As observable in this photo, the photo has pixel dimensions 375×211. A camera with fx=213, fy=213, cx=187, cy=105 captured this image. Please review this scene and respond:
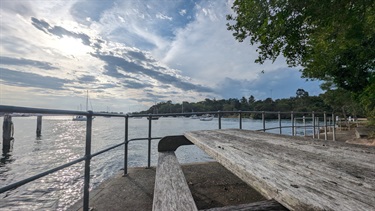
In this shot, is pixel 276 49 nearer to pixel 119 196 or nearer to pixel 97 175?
pixel 119 196

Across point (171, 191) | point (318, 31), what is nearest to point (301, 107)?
point (318, 31)

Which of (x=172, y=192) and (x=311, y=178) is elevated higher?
(x=311, y=178)

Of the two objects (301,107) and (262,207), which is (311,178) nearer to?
(262,207)

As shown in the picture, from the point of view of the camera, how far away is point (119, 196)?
277 centimetres

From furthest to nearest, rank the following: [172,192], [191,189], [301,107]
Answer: [301,107]
[191,189]
[172,192]

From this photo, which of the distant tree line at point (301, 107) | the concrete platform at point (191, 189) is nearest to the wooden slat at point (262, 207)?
the concrete platform at point (191, 189)

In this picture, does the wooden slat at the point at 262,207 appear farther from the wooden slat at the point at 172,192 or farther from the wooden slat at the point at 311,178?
the wooden slat at the point at 172,192

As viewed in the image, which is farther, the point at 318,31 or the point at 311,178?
the point at 318,31

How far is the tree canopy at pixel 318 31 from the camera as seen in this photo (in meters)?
4.83

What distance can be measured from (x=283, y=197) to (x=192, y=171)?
3280mm

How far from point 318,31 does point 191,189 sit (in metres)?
6.04

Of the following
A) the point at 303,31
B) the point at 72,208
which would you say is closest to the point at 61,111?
the point at 72,208

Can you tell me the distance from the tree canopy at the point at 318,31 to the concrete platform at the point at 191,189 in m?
3.43

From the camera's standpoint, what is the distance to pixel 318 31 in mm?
6270
